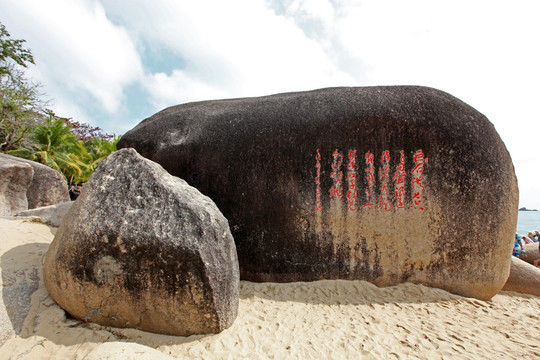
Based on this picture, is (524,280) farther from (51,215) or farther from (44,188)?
(44,188)

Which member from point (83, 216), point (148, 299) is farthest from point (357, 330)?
point (83, 216)

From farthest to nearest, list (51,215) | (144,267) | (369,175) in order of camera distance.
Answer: (51,215) < (369,175) < (144,267)

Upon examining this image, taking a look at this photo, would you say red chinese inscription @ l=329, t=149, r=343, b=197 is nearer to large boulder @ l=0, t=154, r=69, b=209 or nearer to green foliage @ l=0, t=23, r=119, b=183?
large boulder @ l=0, t=154, r=69, b=209

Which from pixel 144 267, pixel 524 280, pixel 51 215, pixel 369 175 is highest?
pixel 369 175

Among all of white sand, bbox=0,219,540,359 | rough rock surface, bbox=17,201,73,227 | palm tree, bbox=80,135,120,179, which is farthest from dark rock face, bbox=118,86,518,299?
palm tree, bbox=80,135,120,179

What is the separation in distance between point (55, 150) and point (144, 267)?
51.6ft

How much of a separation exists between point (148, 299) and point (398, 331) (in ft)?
8.57

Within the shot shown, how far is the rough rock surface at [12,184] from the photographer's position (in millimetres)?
7027

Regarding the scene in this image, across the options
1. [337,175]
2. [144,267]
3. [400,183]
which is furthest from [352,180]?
[144,267]

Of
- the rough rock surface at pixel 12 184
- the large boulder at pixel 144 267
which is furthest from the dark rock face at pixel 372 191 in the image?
the rough rock surface at pixel 12 184

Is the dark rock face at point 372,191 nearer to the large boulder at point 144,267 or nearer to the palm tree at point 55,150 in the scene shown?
the large boulder at point 144,267

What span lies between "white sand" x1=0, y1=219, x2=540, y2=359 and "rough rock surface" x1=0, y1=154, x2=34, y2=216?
12.5ft

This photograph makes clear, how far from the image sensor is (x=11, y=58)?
12531 mm

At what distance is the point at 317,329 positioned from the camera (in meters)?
3.26
